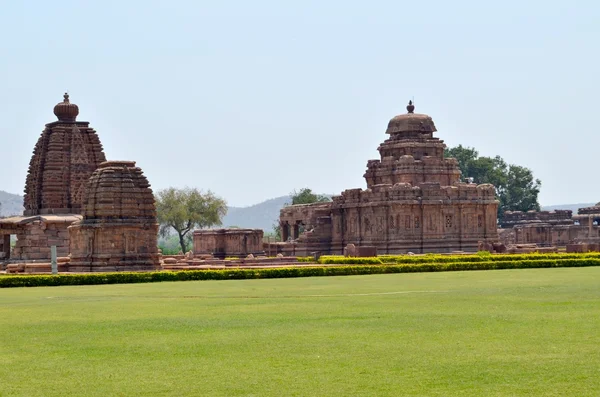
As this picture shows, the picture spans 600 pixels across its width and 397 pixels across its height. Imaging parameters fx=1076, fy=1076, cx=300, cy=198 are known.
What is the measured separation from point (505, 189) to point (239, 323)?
10551cm

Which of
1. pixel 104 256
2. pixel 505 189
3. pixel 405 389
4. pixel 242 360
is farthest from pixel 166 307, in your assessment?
pixel 505 189

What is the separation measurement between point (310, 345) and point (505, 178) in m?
106

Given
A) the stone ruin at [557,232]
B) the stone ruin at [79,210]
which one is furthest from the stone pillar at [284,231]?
the stone ruin at [79,210]

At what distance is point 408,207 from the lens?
6694cm

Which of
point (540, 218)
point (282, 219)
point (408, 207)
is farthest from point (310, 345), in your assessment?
point (540, 218)

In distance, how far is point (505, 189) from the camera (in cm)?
12119

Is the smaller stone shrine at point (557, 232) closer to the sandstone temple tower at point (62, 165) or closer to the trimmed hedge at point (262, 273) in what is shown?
the trimmed hedge at point (262, 273)

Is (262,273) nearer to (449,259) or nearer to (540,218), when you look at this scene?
(449,259)

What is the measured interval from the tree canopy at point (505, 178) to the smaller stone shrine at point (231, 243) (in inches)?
2130

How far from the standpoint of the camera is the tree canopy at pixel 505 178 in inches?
4688

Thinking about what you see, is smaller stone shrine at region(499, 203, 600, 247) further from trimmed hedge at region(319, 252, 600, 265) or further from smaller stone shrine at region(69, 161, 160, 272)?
smaller stone shrine at region(69, 161, 160, 272)

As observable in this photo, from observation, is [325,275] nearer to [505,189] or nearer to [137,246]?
[137,246]

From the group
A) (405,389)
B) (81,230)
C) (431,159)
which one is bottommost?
(405,389)

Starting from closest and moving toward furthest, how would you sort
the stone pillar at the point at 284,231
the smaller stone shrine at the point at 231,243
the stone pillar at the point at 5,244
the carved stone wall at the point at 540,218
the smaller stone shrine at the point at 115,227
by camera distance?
1. the smaller stone shrine at the point at 115,227
2. the stone pillar at the point at 5,244
3. the smaller stone shrine at the point at 231,243
4. the stone pillar at the point at 284,231
5. the carved stone wall at the point at 540,218
